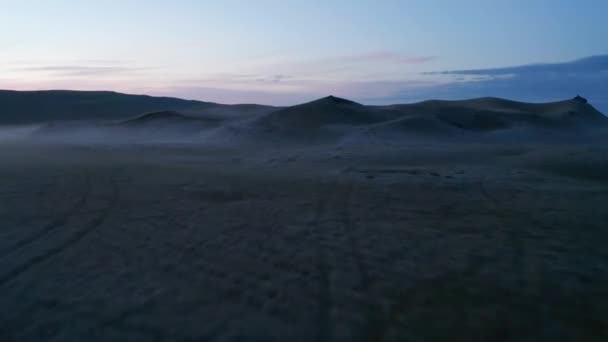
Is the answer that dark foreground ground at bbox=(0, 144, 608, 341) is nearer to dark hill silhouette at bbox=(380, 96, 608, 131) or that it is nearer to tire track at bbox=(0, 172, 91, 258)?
tire track at bbox=(0, 172, 91, 258)

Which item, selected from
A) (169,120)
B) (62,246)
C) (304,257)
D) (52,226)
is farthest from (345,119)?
(62,246)

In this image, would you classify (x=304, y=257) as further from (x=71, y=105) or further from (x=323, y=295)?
(x=71, y=105)

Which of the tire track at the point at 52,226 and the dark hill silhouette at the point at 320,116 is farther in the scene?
the dark hill silhouette at the point at 320,116

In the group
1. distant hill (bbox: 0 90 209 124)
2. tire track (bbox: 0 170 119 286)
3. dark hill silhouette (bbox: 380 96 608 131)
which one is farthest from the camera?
distant hill (bbox: 0 90 209 124)

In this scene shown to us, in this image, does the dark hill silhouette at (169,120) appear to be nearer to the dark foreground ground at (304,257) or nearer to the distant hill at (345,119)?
the distant hill at (345,119)

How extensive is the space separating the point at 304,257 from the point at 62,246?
183cm

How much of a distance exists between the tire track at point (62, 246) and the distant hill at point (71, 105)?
677 inches

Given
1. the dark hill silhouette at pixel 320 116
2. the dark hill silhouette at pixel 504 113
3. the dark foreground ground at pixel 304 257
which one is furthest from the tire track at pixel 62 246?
the dark hill silhouette at pixel 504 113

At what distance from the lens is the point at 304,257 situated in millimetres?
3150

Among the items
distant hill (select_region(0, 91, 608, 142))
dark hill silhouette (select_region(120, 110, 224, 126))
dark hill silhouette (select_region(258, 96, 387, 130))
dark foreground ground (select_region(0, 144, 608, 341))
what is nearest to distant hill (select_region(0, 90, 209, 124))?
distant hill (select_region(0, 91, 608, 142))

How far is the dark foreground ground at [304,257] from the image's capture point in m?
2.35

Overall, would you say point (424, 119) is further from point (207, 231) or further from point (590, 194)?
point (207, 231)

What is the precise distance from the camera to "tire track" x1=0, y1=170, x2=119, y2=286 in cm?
291

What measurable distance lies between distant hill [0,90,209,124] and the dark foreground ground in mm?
17094
